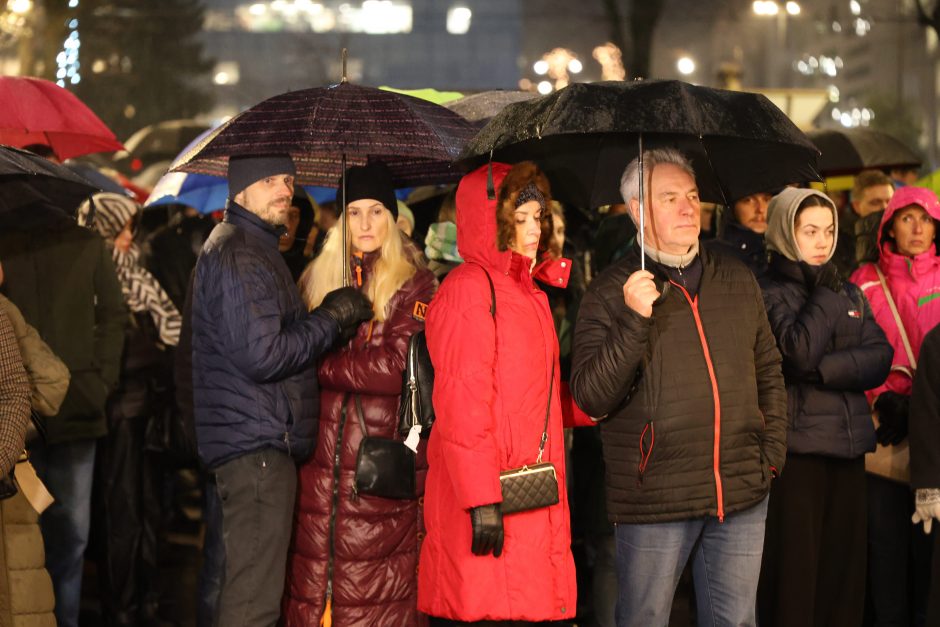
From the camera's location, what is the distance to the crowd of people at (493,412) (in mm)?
5129

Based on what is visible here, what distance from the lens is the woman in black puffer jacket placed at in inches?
245

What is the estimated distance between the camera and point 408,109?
5.97m

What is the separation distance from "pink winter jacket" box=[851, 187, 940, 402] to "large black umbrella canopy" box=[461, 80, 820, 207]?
5.86 feet

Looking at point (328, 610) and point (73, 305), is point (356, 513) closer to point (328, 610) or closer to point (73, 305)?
point (328, 610)

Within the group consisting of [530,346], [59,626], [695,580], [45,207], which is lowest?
[59,626]

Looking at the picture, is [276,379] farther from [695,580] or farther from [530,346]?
[695,580]

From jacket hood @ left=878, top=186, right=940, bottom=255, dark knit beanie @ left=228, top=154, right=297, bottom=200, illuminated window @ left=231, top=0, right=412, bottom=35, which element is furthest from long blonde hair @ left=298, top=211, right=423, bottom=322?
illuminated window @ left=231, top=0, right=412, bottom=35

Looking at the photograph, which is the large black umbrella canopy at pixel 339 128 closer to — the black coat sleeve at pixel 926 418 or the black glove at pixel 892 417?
the black coat sleeve at pixel 926 418

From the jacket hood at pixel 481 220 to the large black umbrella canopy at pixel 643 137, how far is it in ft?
0.35

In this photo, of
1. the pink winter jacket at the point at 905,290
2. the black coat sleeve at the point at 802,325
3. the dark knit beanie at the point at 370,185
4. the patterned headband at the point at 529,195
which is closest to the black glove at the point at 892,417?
the pink winter jacket at the point at 905,290

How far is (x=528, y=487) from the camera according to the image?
16.6 feet

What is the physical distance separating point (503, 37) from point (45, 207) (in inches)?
998

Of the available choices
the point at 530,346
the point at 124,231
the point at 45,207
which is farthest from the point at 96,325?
the point at 530,346

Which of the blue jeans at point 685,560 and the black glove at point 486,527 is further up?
the black glove at point 486,527
